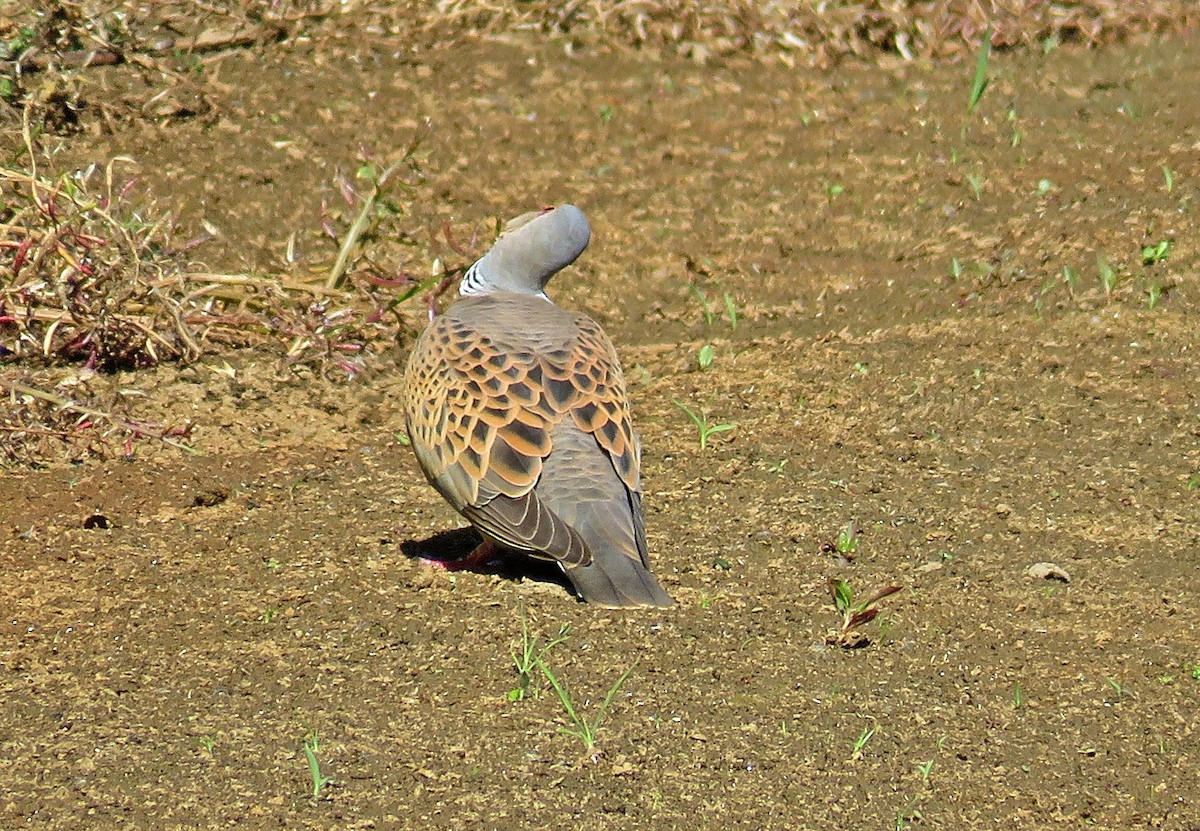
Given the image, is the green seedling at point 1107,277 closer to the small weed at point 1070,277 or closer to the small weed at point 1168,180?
the small weed at point 1070,277

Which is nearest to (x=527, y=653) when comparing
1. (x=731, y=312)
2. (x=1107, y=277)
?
(x=731, y=312)

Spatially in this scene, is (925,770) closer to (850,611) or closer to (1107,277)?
(850,611)

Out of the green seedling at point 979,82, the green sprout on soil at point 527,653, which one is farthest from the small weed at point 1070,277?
the green sprout on soil at point 527,653

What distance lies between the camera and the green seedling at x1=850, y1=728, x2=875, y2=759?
4020mm

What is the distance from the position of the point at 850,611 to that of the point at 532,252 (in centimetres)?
165

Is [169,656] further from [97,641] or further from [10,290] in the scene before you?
[10,290]

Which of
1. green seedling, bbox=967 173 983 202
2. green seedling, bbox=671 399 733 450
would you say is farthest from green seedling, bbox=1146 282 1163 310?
green seedling, bbox=671 399 733 450

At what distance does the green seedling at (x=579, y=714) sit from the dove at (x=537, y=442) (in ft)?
1.12

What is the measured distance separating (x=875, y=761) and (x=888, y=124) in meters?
5.13

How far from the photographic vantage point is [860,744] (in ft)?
13.2

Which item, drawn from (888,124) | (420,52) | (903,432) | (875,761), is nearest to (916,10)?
(888,124)

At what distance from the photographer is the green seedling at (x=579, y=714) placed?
13.3 ft

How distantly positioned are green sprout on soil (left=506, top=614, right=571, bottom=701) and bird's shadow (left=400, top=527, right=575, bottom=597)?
0.36 m

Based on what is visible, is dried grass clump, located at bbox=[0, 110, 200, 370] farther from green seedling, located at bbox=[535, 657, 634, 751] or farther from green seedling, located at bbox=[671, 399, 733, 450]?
green seedling, located at bbox=[535, 657, 634, 751]
